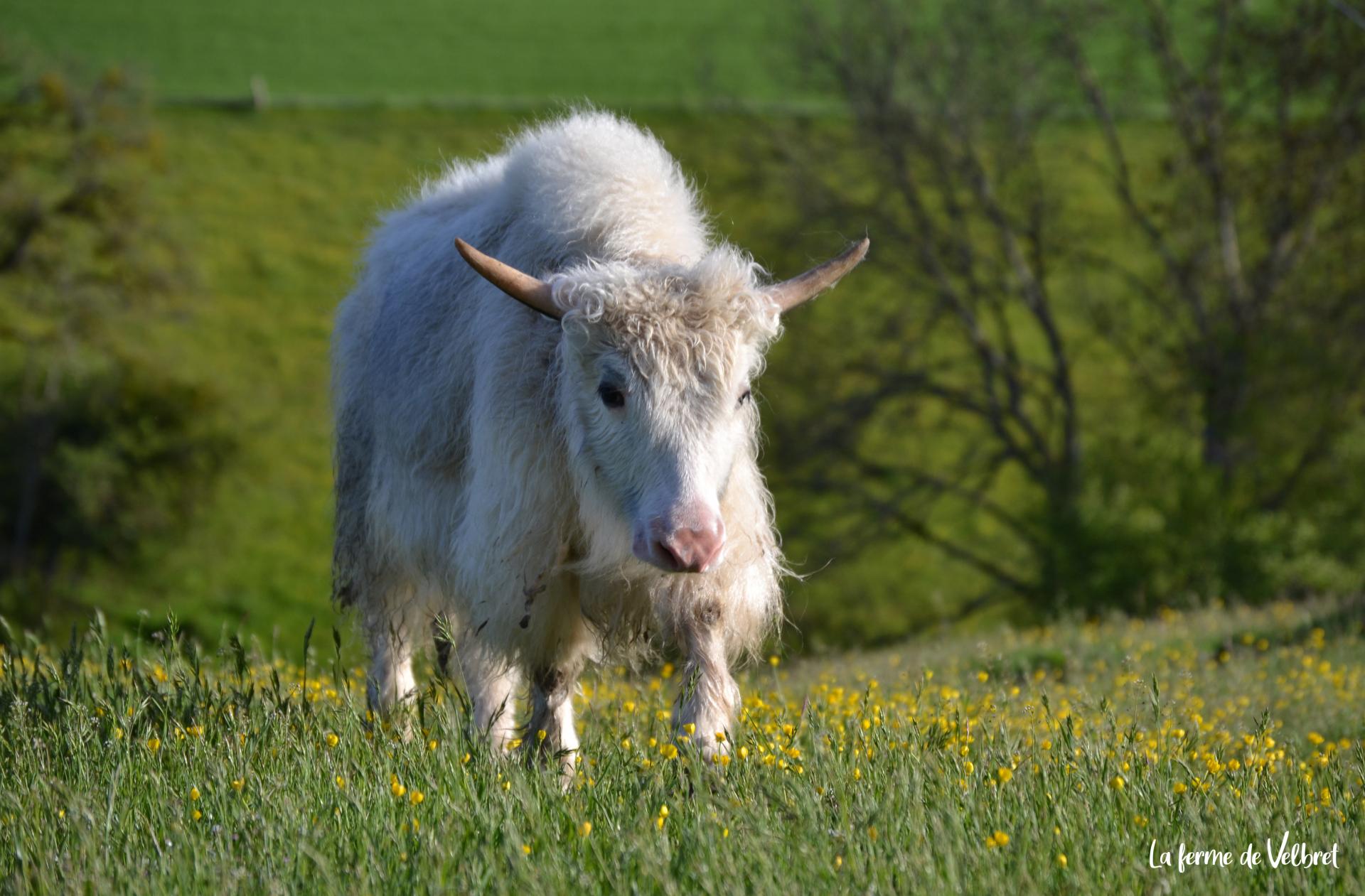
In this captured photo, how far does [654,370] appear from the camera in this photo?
4699 mm

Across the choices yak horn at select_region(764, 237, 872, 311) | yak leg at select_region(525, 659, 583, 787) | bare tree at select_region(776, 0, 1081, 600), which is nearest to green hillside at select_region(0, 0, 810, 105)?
bare tree at select_region(776, 0, 1081, 600)

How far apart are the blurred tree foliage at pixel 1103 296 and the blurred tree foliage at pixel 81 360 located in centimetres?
1058

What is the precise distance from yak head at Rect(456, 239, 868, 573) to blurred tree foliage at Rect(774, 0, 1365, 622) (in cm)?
1493

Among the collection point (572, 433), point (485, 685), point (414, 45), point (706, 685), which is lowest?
point (414, 45)

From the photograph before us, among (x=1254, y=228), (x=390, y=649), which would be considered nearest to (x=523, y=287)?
(x=390, y=649)

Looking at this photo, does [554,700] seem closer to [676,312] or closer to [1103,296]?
[676,312]

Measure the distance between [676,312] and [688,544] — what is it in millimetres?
957

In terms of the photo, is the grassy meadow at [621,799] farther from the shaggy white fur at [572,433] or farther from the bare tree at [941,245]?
the bare tree at [941,245]

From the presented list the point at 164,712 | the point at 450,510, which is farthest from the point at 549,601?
the point at 164,712

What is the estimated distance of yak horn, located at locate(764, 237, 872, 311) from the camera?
5.17 meters

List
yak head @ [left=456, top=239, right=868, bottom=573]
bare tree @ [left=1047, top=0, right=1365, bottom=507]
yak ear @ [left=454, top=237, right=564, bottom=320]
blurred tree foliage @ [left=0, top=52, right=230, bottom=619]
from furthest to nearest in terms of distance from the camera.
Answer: blurred tree foliage @ [left=0, top=52, right=230, bottom=619] < bare tree @ [left=1047, top=0, right=1365, bottom=507] < yak ear @ [left=454, top=237, right=564, bottom=320] < yak head @ [left=456, top=239, right=868, bottom=573]

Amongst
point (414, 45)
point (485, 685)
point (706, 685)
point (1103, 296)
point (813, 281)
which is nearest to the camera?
point (706, 685)

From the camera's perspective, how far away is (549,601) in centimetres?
525

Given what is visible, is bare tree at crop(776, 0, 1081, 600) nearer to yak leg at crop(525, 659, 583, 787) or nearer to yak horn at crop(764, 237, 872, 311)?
yak horn at crop(764, 237, 872, 311)
